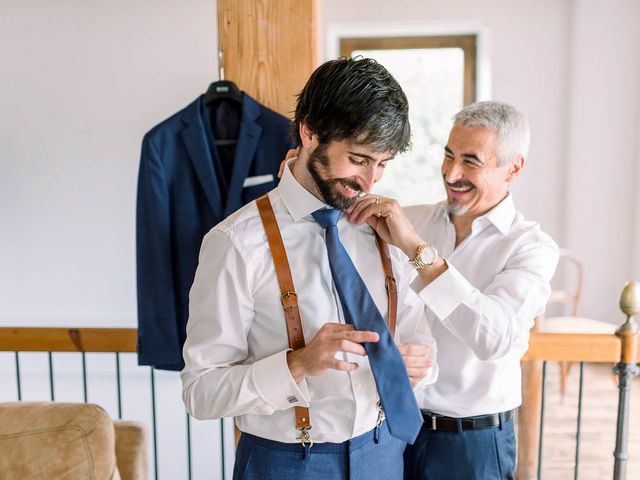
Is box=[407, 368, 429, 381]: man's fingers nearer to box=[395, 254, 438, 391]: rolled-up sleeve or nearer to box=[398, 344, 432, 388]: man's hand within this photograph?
box=[398, 344, 432, 388]: man's hand

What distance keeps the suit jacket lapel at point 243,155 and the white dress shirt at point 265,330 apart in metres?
0.86

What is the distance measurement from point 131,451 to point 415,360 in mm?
1112

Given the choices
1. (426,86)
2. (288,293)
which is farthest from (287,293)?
(426,86)

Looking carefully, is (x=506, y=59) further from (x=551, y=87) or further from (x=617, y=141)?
(x=617, y=141)

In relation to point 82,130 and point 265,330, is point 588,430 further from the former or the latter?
point 82,130

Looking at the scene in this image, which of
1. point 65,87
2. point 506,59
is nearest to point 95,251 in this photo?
point 65,87

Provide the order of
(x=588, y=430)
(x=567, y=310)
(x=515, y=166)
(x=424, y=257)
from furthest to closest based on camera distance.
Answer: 1. (x=567, y=310)
2. (x=588, y=430)
3. (x=515, y=166)
4. (x=424, y=257)

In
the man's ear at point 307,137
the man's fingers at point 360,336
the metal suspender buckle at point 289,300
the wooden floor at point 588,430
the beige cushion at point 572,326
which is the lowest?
the wooden floor at point 588,430

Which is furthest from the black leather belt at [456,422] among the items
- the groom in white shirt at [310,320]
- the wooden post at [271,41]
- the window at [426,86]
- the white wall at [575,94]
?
the white wall at [575,94]

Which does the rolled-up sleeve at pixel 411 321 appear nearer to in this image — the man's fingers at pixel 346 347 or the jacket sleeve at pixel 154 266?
the man's fingers at pixel 346 347

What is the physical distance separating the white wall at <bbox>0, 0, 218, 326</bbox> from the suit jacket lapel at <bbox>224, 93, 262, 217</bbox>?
182 centimetres

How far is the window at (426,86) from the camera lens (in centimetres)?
487

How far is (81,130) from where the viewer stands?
12.8 ft

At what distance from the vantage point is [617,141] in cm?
475
